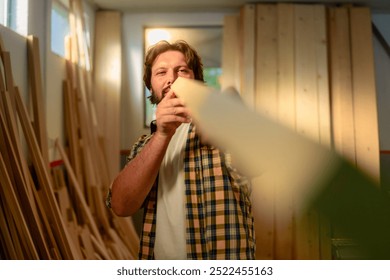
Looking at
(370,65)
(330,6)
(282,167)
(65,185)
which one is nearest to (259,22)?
(330,6)

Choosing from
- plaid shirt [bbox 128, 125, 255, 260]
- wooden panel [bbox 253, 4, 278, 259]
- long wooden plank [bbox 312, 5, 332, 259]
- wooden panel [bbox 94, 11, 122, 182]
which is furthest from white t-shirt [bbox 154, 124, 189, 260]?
long wooden plank [bbox 312, 5, 332, 259]

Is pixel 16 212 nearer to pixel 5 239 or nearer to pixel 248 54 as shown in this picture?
pixel 5 239

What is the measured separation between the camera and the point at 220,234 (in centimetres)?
53

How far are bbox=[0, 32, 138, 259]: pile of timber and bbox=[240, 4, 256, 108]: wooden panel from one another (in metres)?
0.42

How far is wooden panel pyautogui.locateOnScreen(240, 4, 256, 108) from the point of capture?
842mm

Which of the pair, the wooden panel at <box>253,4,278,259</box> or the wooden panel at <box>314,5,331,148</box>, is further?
the wooden panel at <box>314,5,331,148</box>

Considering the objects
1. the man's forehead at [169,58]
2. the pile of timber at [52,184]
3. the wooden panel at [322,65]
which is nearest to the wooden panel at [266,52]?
the wooden panel at [322,65]

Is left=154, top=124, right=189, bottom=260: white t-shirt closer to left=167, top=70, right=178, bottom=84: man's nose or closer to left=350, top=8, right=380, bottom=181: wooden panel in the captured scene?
left=167, top=70, right=178, bottom=84: man's nose

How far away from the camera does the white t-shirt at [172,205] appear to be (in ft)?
1.79

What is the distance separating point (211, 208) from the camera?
1.76ft

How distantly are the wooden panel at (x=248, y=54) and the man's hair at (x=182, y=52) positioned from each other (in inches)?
8.4

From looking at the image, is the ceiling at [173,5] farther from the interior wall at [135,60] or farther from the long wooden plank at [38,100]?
the long wooden plank at [38,100]
